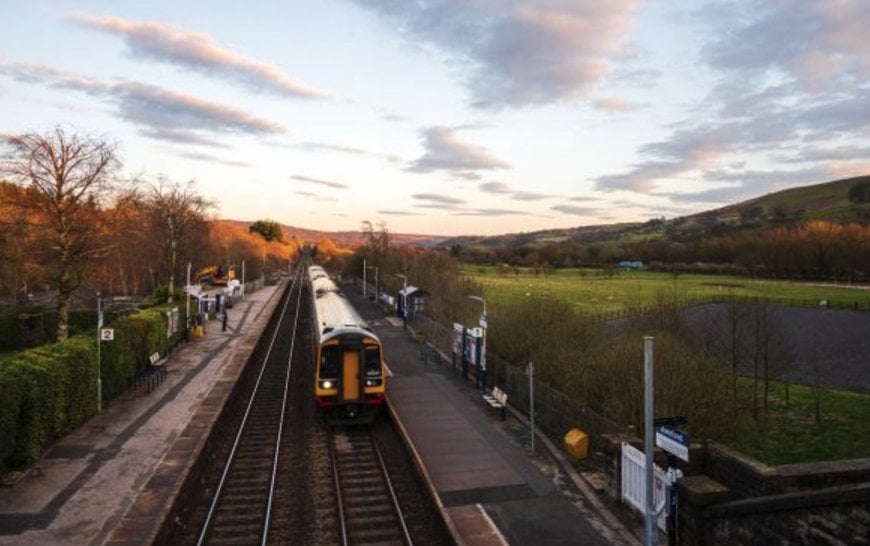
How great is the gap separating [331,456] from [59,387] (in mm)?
7489

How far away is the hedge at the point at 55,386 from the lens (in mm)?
15940

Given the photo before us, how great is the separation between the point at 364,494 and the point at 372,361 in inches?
228

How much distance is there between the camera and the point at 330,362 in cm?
2094

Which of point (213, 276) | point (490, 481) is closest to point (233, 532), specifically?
point (490, 481)

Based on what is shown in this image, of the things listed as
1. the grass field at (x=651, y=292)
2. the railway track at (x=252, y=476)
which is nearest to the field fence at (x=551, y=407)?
the railway track at (x=252, y=476)

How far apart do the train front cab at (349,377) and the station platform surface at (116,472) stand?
3.63 metres

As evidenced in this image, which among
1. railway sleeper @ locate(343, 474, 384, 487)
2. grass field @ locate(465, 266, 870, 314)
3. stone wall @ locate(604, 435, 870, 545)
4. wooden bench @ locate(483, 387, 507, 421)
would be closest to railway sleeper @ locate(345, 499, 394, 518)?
railway sleeper @ locate(343, 474, 384, 487)

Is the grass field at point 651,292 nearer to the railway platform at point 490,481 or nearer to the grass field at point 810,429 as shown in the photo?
the grass field at point 810,429

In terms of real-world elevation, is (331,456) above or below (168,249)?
below

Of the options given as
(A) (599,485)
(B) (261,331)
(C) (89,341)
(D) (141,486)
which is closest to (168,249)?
(B) (261,331)

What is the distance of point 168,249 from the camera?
205 feet

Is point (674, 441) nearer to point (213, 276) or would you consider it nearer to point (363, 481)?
point (363, 481)

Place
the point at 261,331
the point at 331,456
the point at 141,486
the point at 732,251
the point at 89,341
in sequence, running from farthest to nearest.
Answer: the point at 732,251
the point at 261,331
the point at 89,341
the point at 331,456
the point at 141,486

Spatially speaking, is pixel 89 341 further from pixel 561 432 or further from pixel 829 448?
Result: pixel 829 448
